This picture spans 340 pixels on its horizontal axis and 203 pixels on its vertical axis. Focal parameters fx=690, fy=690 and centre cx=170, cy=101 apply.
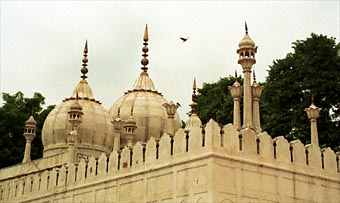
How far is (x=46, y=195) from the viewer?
23672 millimetres

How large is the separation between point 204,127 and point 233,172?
1.39 metres

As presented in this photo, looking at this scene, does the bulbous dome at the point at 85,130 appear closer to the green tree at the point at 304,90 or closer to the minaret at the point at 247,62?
the green tree at the point at 304,90

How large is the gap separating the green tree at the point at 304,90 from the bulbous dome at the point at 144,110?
17.0 ft

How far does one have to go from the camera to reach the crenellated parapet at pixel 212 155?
17891 millimetres

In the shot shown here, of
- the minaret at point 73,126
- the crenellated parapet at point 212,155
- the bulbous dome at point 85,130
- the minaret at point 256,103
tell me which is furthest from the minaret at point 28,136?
the minaret at point 256,103

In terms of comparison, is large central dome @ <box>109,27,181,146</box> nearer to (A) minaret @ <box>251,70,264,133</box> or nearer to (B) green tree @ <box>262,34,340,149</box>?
(B) green tree @ <box>262,34,340,149</box>

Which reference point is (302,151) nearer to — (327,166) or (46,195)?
(327,166)

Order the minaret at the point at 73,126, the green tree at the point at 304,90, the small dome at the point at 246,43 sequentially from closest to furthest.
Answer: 1. the small dome at the point at 246,43
2. the minaret at the point at 73,126
3. the green tree at the point at 304,90

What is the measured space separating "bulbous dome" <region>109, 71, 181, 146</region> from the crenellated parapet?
12.2 meters

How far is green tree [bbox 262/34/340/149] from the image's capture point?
3209cm

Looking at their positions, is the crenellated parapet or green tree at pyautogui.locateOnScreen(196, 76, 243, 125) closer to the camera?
the crenellated parapet

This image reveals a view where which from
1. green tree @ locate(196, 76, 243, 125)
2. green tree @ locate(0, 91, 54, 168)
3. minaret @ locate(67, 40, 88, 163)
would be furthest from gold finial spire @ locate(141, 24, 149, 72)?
minaret @ locate(67, 40, 88, 163)

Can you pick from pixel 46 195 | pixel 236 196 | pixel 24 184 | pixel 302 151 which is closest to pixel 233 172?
pixel 236 196

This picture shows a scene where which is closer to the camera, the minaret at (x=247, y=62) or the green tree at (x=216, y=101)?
the minaret at (x=247, y=62)
